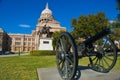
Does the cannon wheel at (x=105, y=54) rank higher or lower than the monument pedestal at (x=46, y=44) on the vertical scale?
lower

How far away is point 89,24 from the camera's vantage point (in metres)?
46.0

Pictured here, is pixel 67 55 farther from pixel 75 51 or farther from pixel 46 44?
pixel 46 44

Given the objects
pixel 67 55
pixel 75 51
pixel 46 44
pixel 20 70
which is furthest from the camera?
pixel 46 44

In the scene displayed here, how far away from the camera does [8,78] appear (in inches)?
372

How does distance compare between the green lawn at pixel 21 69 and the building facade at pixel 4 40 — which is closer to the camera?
the green lawn at pixel 21 69

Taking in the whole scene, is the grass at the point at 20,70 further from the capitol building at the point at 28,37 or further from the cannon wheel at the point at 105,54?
the capitol building at the point at 28,37

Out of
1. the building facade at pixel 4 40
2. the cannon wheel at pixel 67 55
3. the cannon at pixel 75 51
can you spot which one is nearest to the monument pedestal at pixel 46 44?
the cannon at pixel 75 51

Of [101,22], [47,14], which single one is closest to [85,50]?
[101,22]

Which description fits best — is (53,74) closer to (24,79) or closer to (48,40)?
(24,79)

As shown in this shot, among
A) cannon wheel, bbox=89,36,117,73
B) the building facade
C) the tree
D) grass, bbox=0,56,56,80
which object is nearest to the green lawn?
grass, bbox=0,56,56,80

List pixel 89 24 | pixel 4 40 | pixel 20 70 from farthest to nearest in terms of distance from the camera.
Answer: pixel 4 40 → pixel 89 24 → pixel 20 70

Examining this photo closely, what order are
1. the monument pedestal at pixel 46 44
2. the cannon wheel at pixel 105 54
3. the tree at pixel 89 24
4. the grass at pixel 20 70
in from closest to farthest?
the cannon wheel at pixel 105 54 < the grass at pixel 20 70 < the monument pedestal at pixel 46 44 < the tree at pixel 89 24

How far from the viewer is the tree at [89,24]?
4466 cm

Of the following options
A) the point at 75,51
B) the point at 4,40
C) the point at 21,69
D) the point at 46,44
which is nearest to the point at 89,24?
the point at 46,44
